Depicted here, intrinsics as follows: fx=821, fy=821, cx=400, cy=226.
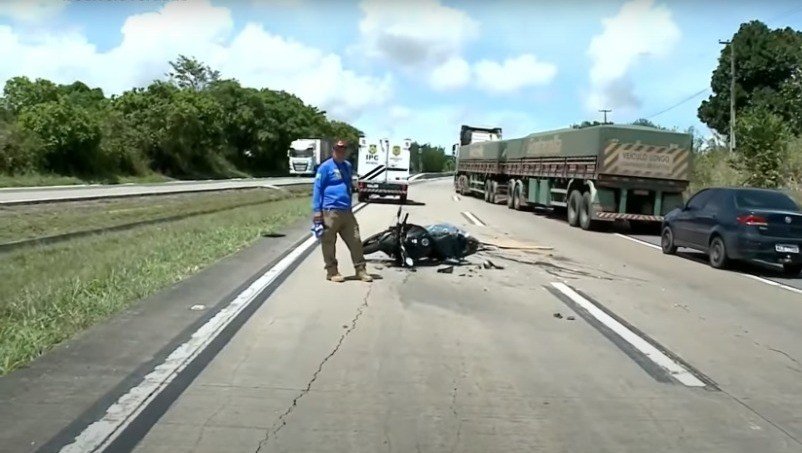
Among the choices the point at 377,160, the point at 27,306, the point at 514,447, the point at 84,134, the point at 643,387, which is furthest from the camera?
the point at 84,134

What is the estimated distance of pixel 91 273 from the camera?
448 inches

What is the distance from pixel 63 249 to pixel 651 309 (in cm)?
1091

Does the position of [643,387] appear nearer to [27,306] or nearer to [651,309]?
[651,309]

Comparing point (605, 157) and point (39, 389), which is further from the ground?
point (605, 157)

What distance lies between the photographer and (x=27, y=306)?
28.4 feet

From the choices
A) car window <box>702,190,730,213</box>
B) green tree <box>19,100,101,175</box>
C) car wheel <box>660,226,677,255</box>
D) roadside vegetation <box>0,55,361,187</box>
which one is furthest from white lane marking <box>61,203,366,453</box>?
green tree <box>19,100,101,175</box>

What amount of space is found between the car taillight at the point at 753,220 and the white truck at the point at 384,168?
21.2 meters

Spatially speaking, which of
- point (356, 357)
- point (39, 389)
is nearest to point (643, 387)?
point (356, 357)

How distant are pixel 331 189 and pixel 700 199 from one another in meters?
8.51

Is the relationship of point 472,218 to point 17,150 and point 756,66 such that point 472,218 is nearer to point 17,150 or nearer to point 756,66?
point 17,150

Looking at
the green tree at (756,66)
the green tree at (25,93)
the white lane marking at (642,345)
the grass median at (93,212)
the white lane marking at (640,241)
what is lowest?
the grass median at (93,212)

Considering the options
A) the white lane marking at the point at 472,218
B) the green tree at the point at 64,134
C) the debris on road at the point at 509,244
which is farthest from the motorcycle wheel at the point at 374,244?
the green tree at the point at 64,134

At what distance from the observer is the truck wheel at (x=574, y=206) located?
24303 millimetres

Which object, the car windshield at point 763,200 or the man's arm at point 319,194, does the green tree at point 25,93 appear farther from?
the car windshield at point 763,200
